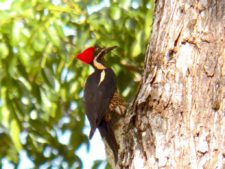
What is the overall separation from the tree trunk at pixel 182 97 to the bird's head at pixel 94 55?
1661mm

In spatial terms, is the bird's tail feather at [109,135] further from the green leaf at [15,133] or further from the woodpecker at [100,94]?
the green leaf at [15,133]

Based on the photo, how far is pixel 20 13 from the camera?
4.90 m

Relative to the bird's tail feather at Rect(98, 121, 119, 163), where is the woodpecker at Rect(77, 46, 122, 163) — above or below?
above

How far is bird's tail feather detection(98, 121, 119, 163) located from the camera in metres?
4.61

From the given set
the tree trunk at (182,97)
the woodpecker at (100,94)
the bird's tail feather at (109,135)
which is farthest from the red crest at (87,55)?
the tree trunk at (182,97)

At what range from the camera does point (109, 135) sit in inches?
187

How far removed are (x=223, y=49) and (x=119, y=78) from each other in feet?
6.90

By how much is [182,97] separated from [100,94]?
1.86 metres

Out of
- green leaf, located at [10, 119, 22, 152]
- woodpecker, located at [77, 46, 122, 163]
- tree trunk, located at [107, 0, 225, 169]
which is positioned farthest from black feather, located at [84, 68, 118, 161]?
tree trunk, located at [107, 0, 225, 169]

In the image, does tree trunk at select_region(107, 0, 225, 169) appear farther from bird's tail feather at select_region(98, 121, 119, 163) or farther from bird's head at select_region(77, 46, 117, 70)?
bird's head at select_region(77, 46, 117, 70)

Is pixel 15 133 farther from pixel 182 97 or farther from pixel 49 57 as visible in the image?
pixel 182 97

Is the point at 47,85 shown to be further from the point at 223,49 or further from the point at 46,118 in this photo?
the point at 223,49

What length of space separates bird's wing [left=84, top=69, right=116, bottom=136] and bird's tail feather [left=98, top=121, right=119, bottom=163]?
5 cm

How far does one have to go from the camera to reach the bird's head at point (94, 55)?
17.0ft
